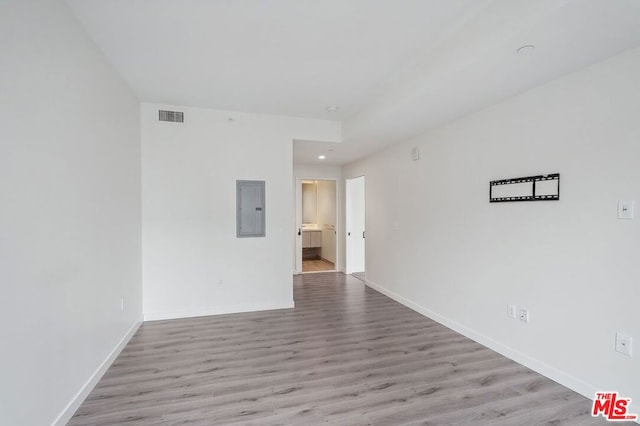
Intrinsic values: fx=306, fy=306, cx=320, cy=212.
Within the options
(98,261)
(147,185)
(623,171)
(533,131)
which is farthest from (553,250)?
(147,185)

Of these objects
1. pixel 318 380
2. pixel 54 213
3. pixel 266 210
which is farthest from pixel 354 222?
pixel 54 213

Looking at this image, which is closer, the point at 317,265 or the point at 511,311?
the point at 511,311

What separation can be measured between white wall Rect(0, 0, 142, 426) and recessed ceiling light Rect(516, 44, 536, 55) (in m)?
2.87

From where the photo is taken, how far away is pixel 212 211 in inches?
163

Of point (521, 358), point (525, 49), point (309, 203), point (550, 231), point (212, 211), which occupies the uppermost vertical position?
point (525, 49)

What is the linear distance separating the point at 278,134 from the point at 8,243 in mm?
3299

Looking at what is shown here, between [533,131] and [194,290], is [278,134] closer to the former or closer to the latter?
[194,290]

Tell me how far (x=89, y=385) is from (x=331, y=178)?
17.9 ft

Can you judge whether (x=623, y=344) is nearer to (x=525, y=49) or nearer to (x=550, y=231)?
(x=550, y=231)

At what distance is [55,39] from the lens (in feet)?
6.27

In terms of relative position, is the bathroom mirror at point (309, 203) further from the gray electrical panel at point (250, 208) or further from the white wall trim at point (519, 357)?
the white wall trim at point (519, 357)

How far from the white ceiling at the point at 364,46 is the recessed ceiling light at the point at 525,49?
0.03 meters

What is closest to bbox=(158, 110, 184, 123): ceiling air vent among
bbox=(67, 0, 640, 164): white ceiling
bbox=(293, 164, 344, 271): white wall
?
bbox=(67, 0, 640, 164): white ceiling

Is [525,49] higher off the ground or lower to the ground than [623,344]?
higher
